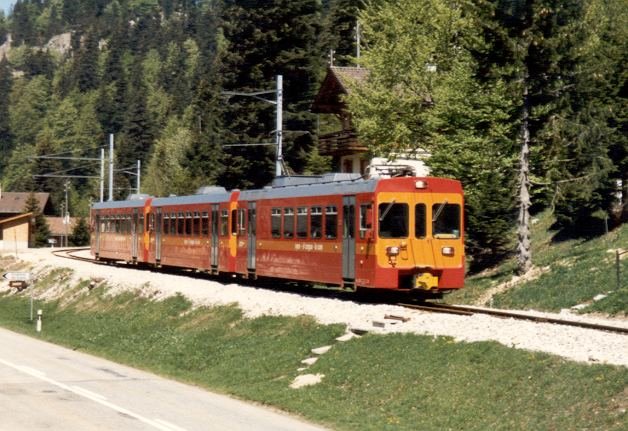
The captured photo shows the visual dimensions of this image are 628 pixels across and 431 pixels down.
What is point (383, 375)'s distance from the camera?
1944cm

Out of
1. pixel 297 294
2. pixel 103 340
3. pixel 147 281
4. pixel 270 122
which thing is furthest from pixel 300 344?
pixel 270 122

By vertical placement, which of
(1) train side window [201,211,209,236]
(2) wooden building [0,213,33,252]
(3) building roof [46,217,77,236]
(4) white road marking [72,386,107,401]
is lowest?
(3) building roof [46,217,77,236]

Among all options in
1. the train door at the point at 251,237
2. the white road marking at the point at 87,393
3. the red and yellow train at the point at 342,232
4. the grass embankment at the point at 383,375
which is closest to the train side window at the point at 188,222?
the red and yellow train at the point at 342,232

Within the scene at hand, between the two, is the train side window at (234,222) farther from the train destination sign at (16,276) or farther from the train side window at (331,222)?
the train destination sign at (16,276)

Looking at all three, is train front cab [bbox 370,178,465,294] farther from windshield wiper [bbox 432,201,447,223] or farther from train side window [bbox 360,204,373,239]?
train side window [bbox 360,204,373,239]

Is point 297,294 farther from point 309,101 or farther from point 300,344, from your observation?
point 309,101

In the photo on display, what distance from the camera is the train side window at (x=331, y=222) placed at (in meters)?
28.3

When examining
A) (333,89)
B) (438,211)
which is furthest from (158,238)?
(438,211)

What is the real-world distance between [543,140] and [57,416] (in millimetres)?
20921

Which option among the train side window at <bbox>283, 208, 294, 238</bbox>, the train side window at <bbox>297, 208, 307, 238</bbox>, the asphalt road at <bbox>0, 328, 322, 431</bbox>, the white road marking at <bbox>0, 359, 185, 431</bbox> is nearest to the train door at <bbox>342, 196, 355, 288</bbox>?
the train side window at <bbox>297, 208, 307, 238</bbox>

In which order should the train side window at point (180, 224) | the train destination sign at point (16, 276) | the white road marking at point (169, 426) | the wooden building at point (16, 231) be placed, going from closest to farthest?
1. the white road marking at point (169, 426)
2. the train destination sign at point (16, 276)
3. the train side window at point (180, 224)
4. the wooden building at point (16, 231)

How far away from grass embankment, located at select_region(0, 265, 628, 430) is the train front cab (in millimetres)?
2497

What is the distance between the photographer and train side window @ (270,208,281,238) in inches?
1262

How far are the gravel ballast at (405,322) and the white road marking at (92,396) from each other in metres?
5.64
